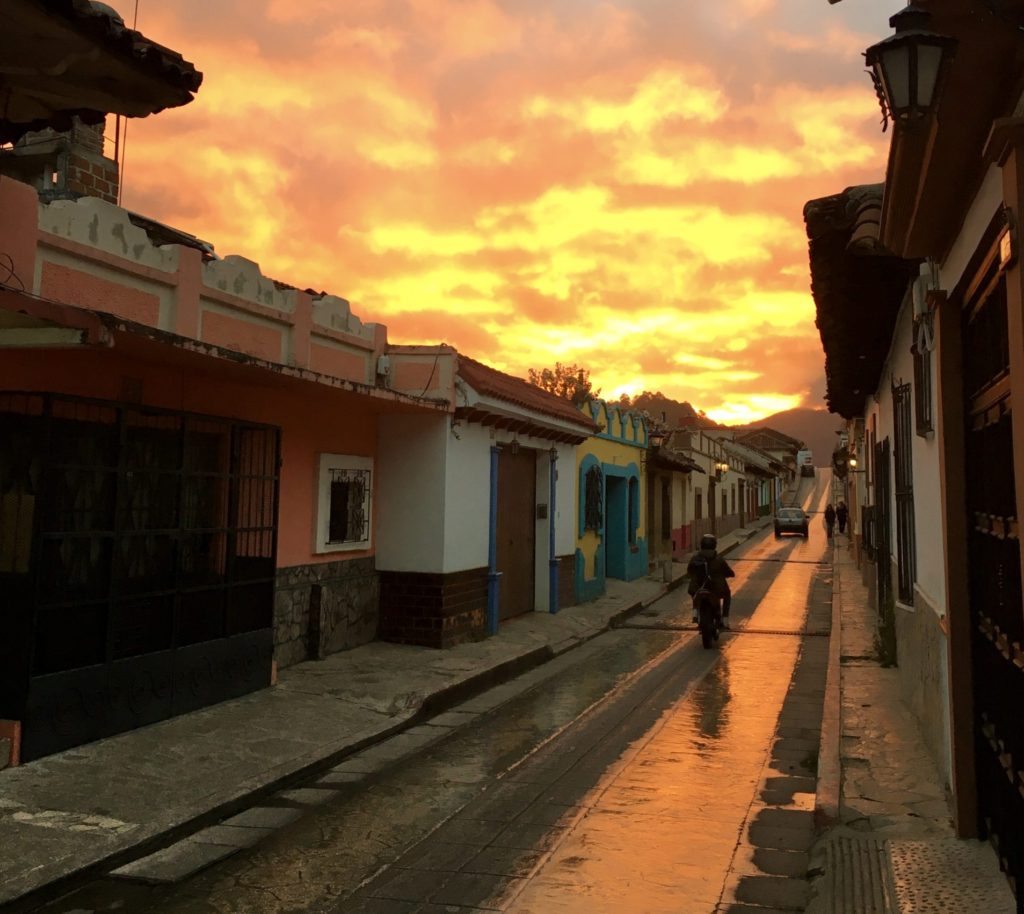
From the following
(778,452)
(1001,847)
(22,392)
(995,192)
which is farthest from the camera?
(778,452)

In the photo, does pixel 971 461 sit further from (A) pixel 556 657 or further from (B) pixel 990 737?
(A) pixel 556 657

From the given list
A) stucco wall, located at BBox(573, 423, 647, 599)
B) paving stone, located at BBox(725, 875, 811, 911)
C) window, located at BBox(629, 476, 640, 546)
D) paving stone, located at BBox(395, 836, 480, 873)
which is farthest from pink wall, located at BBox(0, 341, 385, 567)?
window, located at BBox(629, 476, 640, 546)

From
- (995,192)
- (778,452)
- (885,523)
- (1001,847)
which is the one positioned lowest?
(1001,847)

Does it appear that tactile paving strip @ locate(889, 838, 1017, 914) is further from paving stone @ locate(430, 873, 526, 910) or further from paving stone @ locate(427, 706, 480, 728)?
paving stone @ locate(427, 706, 480, 728)

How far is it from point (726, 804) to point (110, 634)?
495 centimetres

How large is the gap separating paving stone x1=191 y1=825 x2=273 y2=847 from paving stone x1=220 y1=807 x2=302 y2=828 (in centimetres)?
7

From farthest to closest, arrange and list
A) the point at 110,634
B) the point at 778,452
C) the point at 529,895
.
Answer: the point at 778,452, the point at 110,634, the point at 529,895

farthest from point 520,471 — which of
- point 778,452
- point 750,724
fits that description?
point 778,452

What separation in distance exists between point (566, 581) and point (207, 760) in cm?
1024

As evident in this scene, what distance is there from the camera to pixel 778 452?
8181 centimetres

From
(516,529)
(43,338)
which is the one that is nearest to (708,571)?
(516,529)

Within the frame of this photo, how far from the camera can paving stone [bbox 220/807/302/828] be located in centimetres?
577

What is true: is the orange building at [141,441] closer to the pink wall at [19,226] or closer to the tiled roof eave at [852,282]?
the pink wall at [19,226]

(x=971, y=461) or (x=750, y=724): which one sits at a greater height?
(x=971, y=461)
